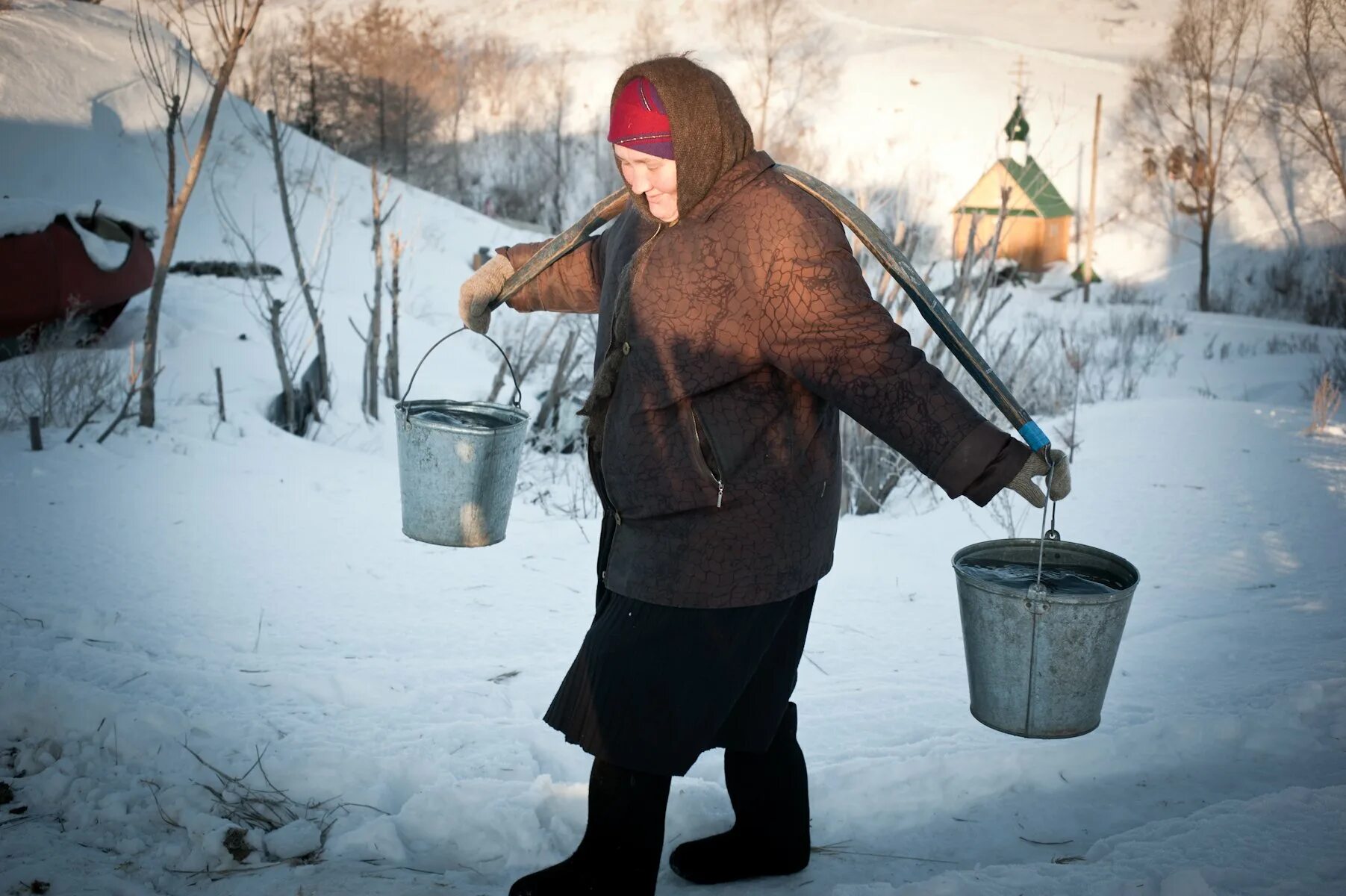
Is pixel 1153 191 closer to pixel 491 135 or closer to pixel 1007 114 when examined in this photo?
pixel 1007 114

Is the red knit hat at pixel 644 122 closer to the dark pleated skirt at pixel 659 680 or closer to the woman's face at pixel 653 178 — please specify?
the woman's face at pixel 653 178

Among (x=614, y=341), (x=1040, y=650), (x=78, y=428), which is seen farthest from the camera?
(x=78, y=428)

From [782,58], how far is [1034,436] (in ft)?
125

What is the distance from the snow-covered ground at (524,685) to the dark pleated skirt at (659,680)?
57 centimetres

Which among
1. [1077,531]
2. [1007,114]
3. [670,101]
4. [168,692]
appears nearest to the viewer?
[670,101]

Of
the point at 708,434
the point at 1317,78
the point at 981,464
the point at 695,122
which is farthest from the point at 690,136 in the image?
the point at 1317,78

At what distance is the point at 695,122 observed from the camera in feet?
6.71

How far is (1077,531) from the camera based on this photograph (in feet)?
18.6

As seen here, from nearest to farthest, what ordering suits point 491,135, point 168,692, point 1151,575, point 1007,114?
point 168,692
point 1151,575
point 1007,114
point 491,135

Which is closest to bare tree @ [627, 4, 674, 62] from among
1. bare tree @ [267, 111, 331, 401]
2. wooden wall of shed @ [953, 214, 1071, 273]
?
wooden wall of shed @ [953, 214, 1071, 273]

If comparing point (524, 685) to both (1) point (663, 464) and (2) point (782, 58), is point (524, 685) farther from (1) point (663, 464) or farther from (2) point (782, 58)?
(2) point (782, 58)

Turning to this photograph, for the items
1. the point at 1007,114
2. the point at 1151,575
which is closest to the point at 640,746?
the point at 1151,575

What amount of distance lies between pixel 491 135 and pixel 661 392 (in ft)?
119

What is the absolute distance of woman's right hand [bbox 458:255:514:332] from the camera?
2.83 m
